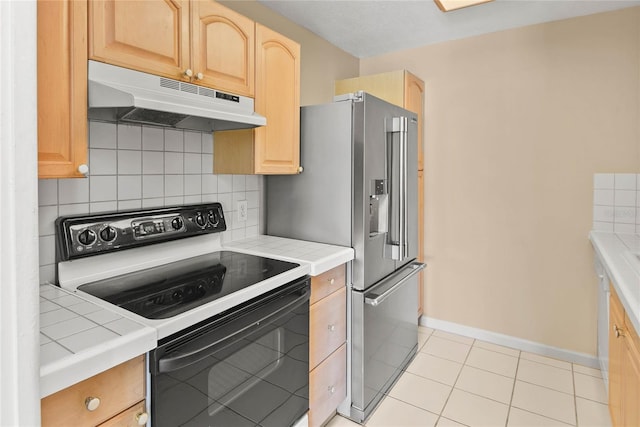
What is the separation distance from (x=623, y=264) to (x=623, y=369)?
0.46 m

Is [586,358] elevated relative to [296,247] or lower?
lower

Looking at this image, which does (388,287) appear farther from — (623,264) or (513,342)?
(513,342)

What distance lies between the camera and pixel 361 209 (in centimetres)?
197

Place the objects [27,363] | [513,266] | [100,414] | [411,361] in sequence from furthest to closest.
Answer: [513,266], [411,361], [100,414], [27,363]

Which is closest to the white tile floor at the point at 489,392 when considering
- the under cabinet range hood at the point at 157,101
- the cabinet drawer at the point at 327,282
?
the cabinet drawer at the point at 327,282

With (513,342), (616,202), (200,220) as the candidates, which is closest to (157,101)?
(200,220)

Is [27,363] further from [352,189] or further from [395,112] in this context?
[395,112]

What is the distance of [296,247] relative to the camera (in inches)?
79.3

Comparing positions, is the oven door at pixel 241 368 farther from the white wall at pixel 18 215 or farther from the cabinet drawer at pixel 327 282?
the white wall at pixel 18 215

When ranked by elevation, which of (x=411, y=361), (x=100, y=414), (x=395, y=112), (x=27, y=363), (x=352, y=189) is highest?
(x=395, y=112)

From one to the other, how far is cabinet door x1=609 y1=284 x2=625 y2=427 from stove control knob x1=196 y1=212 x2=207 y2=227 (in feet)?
6.17

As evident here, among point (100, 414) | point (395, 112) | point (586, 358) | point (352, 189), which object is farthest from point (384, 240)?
point (586, 358)

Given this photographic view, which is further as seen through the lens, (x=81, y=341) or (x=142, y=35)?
(x=142, y=35)

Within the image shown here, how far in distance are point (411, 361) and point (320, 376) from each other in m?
1.07
